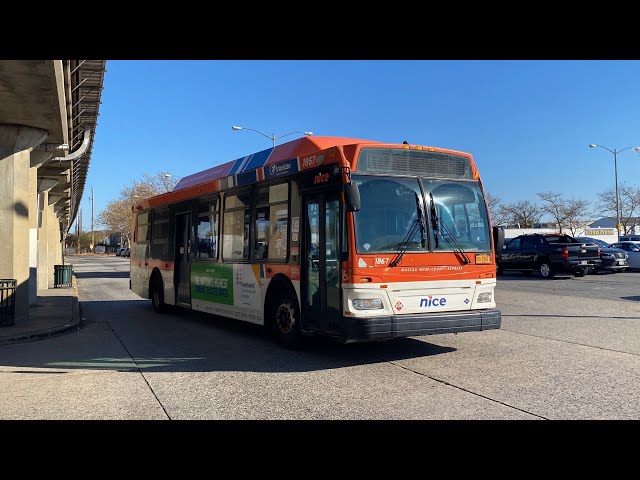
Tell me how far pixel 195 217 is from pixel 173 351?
3.83 meters

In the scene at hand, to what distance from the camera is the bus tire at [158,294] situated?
46.6ft

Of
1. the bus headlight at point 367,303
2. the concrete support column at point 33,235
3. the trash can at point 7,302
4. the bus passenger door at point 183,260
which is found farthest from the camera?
the concrete support column at point 33,235

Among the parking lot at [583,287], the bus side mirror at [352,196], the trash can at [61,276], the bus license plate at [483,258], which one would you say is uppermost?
the bus side mirror at [352,196]

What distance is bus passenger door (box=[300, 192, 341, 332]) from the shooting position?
7.39m

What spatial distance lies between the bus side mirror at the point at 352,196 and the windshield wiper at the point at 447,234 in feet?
4.37

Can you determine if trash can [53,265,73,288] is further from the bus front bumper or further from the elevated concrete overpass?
the bus front bumper

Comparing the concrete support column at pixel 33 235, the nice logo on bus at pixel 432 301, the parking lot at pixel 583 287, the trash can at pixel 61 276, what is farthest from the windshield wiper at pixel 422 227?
the trash can at pixel 61 276

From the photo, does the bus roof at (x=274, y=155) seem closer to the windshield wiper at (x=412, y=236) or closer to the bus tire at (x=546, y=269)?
the windshield wiper at (x=412, y=236)

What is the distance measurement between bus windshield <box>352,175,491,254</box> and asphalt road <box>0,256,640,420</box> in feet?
5.31

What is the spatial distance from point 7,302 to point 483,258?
33.7 feet

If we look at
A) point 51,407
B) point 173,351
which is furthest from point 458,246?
point 51,407

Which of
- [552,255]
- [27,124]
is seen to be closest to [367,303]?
[27,124]
